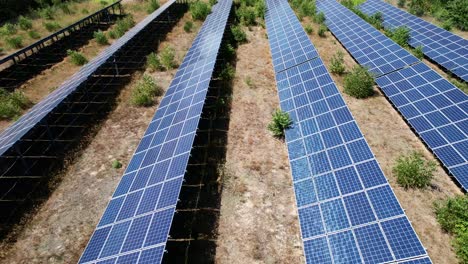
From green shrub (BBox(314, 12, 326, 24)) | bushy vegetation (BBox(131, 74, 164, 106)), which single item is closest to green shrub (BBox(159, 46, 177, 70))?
bushy vegetation (BBox(131, 74, 164, 106))

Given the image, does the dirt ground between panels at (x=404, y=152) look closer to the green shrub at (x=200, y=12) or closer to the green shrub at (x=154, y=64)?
the green shrub at (x=154, y=64)

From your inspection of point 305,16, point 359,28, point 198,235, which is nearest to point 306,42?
point 359,28

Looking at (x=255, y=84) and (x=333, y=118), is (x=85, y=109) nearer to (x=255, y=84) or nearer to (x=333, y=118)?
(x=255, y=84)

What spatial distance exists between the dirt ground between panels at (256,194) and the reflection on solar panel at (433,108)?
22.7 feet

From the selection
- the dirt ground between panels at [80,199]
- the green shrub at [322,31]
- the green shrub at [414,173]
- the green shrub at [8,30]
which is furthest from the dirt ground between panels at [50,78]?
the green shrub at [414,173]

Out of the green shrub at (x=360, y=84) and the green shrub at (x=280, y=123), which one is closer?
the green shrub at (x=280, y=123)

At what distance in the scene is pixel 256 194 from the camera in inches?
563

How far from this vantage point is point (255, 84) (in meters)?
23.1

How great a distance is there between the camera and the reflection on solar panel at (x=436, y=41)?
912 inches

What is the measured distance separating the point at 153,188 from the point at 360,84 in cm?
1500

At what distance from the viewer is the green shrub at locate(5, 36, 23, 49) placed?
31044 mm

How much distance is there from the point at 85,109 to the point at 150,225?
13.0m

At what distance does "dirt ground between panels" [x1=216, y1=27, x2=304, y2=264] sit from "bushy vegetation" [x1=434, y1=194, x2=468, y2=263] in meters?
5.44

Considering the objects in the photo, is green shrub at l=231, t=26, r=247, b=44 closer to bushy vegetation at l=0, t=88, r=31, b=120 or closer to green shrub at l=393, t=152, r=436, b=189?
bushy vegetation at l=0, t=88, r=31, b=120
